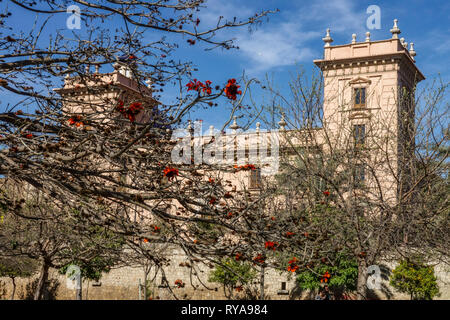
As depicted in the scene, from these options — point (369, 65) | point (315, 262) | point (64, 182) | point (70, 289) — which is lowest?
point (70, 289)

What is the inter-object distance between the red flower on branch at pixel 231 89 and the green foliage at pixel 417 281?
17.3 metres

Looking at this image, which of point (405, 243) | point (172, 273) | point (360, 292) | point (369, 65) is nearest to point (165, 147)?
point (405, 243)

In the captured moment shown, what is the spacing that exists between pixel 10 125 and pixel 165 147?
6.58ft

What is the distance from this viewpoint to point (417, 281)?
2103cm

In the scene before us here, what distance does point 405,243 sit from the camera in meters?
13.2

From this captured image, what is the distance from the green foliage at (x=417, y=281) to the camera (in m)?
20.8

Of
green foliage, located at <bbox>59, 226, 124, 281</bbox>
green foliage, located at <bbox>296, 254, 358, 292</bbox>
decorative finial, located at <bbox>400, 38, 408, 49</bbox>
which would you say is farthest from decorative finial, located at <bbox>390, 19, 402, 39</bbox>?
green foliage, located at <bbox>59, 226, 124, 281</bbox>

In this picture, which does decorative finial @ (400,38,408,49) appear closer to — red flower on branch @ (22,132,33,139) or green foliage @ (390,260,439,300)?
green foliage @ (390,260,439,300)

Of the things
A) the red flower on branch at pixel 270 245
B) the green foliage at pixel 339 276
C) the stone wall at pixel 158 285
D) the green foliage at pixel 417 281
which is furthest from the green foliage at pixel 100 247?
the green foliage at pixel 417 281

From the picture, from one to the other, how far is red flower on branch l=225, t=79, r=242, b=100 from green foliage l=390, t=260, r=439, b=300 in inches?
683

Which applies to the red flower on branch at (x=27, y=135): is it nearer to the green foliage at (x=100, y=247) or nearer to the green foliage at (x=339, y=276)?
the green foliage at (x=100, y=247)

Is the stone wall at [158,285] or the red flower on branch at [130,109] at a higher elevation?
the red flower on branch at [130,109]
